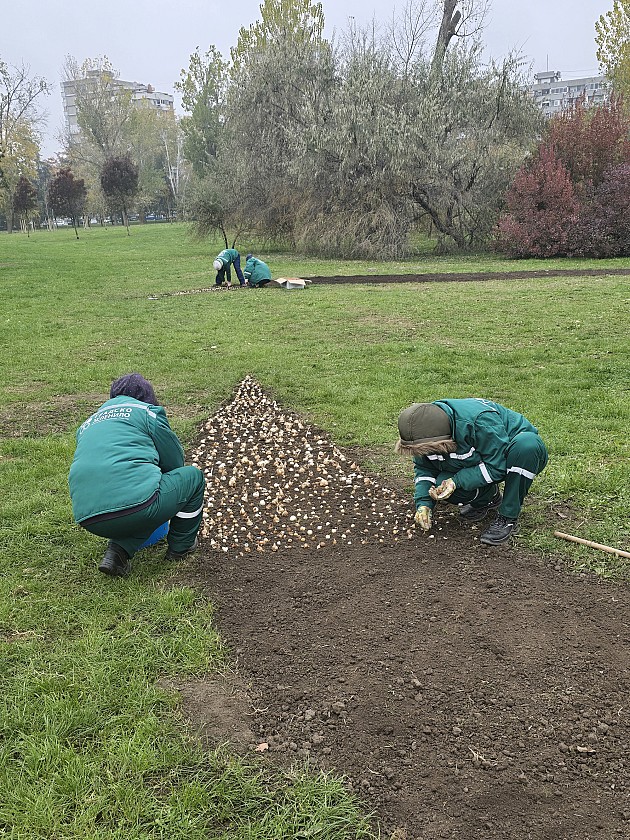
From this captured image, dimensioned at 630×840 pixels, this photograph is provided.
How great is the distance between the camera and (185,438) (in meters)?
5.88

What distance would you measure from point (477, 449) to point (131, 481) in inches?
78.5

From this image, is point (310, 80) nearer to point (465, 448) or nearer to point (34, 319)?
point (34, 319)

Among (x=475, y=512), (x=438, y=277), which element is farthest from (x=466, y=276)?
(x=475, y=512)

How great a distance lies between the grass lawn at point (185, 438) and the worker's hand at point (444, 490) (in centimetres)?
53

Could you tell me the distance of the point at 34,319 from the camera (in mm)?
11836

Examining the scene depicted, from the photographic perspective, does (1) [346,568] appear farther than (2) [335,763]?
Yes

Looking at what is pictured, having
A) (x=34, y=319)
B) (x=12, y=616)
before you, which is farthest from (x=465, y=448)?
(x=34, y=319)

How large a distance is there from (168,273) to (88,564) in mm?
16042

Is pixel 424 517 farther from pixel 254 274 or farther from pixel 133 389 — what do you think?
pixel 254 274

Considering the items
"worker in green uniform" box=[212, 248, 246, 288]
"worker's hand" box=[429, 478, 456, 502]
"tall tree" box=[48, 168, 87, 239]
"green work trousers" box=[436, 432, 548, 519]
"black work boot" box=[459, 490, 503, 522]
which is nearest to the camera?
"green work trousers" box=[436, 432, 548, 519]

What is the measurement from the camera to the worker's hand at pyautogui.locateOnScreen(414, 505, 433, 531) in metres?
4.05

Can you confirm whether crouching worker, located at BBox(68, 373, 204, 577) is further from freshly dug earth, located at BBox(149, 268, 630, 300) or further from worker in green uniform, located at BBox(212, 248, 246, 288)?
worker in green uniform, located at BBox(212, 248, 246, 288)

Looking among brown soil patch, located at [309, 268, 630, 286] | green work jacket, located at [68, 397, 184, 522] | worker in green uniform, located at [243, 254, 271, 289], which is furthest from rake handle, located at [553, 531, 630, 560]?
worker in green uniform, located at [243, 254, 271, 289]

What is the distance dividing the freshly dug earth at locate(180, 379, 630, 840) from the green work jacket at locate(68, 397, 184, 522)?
666 mm
